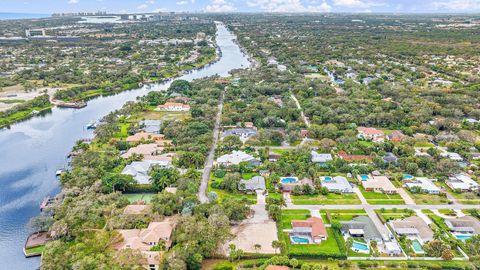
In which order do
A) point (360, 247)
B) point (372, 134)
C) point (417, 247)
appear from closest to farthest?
1. point (417, 247)
2. point (360, 247)
3. point (372, 134)

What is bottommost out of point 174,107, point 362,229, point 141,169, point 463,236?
point 463,236

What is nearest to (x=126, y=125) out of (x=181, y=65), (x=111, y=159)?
(x=111, y=159)

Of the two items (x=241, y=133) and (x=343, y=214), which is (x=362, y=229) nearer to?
(x=343, y=214)

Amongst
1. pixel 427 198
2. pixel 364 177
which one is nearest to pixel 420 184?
pixel 427 198

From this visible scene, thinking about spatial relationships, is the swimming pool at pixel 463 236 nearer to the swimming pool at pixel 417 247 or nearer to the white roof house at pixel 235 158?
the swimming pool at pixel 417 247

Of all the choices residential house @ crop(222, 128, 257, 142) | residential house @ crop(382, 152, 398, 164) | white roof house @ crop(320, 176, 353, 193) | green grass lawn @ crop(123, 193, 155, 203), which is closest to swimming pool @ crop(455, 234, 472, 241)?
white roof house @ crop(320, 176, 353, 193)

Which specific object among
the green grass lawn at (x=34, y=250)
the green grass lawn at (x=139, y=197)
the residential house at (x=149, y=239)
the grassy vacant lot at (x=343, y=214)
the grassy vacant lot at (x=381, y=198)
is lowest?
the green grass lawn at (x=34, y=250)

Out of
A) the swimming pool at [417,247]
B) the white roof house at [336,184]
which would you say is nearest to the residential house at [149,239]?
the white roof house at [336,184]

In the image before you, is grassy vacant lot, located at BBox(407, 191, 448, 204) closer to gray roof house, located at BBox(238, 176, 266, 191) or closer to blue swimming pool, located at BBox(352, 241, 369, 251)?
blue swimming pool, located at BBox(352, 241, 369, 251)
